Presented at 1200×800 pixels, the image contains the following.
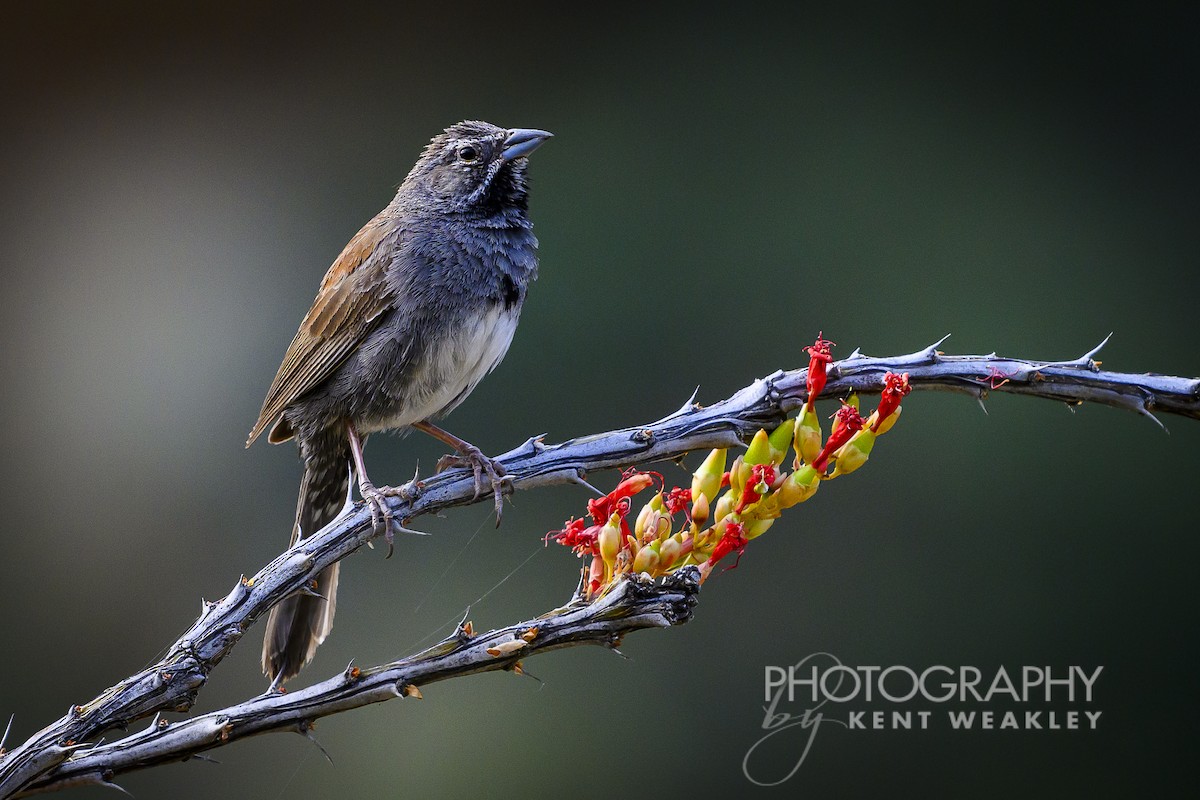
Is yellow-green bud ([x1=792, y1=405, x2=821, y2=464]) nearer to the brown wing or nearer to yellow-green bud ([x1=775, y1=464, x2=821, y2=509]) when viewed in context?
yellow-green bud ([x1=775, y1=464, x2=821, y2=509])

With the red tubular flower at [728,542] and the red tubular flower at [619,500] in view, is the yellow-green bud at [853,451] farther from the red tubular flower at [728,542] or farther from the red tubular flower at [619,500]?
the red tubular flower at [619,500]

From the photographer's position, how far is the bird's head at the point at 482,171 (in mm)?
3438

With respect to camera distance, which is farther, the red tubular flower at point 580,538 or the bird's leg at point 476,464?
the bird's leg at point 476,464

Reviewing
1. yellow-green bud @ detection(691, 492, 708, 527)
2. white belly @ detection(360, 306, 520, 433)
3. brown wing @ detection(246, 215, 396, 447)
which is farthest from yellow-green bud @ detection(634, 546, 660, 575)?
brown wing @ detection(246, 215, 396, 447)

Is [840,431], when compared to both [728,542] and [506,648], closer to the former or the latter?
[728,542]

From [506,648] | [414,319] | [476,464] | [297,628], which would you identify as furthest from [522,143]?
[506,648]

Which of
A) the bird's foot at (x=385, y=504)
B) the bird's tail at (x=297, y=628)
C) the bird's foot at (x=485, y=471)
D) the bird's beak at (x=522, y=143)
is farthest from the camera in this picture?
the bird's beak at (x=522, y=143)

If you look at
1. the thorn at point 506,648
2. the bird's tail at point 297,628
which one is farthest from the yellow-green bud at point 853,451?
the bird's tail at point 297,628

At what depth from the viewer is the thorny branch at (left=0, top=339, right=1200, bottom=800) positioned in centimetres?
190

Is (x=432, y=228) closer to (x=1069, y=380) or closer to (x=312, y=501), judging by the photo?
(x=312, y=501)

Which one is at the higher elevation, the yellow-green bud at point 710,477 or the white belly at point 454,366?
the white belly at point 454,366

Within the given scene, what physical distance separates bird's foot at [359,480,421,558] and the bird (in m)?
0.31

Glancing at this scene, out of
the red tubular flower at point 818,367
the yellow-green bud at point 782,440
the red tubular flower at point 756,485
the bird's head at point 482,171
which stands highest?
the bird's head at point 482,171

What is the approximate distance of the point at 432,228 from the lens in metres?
3.39
